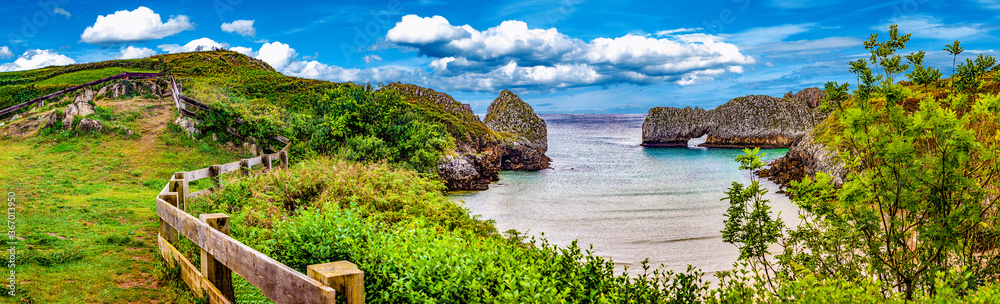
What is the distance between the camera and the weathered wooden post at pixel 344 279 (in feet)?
10.9

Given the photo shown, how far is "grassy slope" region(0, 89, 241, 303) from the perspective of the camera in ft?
20.0

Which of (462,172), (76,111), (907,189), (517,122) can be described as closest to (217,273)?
(907,189)

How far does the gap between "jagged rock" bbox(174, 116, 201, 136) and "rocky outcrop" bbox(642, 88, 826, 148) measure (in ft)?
222

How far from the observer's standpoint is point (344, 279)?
11.0ft

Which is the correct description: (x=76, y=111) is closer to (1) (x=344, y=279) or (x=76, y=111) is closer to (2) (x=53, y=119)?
(2) (x=53, y=119)

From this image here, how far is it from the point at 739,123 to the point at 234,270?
79.8m

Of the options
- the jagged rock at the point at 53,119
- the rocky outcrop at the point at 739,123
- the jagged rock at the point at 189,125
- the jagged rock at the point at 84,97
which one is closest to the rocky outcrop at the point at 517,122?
the jagged rock at the point at 189,125

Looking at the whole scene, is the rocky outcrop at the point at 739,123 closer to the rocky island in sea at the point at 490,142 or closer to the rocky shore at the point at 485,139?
the rocky shore at the point at 485,139

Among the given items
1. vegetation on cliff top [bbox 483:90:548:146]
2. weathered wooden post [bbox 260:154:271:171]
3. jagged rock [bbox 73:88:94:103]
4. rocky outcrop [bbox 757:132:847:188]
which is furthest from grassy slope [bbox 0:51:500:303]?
rocky outcrop [bbox 757:132:847:188]

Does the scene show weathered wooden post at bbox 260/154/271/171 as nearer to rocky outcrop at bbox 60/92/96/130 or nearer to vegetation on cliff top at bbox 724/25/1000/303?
rocky outcrop at bbox 60/92/96/130

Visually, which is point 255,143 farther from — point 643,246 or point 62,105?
point 643,246

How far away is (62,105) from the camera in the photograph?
23000 mm

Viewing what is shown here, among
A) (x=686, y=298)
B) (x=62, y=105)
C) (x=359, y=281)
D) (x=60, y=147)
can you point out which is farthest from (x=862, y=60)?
(x=62, y=105)

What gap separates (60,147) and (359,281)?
762 inches
